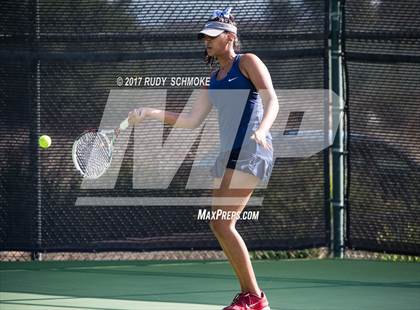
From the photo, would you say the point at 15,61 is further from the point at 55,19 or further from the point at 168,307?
the point at 168,307

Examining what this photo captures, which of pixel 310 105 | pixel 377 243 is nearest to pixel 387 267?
pixel 377 243

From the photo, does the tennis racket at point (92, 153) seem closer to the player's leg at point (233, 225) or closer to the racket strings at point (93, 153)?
the racket strings at point (93, 153)

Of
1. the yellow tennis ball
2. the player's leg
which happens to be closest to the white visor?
the player's leg

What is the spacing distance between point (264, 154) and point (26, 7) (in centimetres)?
371

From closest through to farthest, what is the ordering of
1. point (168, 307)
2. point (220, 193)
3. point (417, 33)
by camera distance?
point (220, 193) → point (168, 307) → point (417, 33)

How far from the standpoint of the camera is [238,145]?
5.25m

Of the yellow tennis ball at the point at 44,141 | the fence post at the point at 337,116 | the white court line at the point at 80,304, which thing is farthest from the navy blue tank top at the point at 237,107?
the fence post at the point at 337,116

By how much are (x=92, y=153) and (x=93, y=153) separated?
0.05 feet

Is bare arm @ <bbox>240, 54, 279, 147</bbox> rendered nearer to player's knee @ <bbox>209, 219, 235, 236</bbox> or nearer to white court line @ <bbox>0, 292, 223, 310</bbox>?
player's knee @ <bbox>209, 219, 235, 236</bbox>

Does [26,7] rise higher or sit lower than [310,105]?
higher

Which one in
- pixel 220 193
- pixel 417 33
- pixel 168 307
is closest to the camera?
pixel 220 193

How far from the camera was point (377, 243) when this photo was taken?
818 cm

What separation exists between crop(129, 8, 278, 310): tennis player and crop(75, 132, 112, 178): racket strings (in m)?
0.87

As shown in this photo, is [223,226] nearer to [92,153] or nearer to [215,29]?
[215,29]
